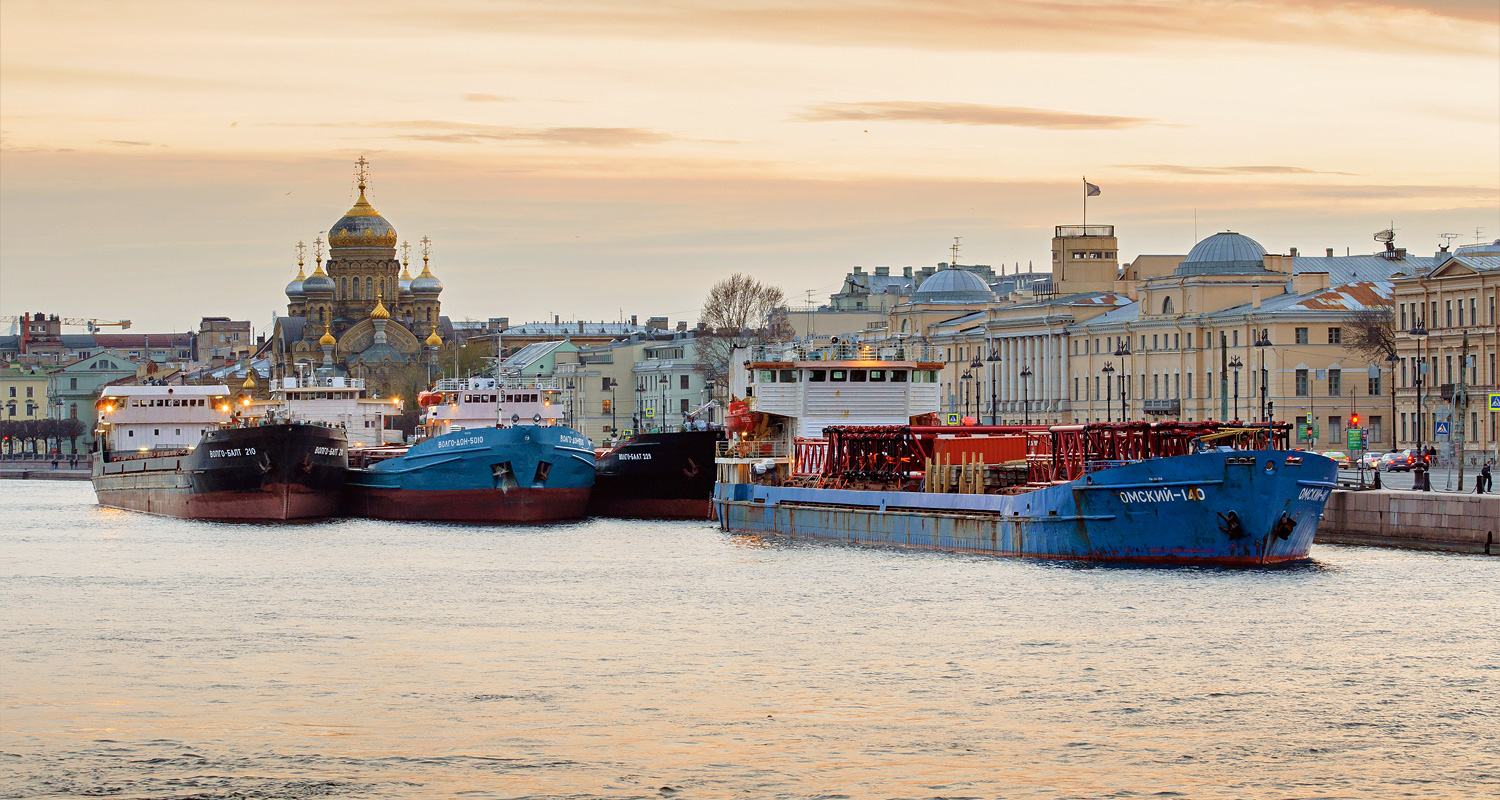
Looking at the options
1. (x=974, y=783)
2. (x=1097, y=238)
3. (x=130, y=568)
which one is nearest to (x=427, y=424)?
(x=130, y=568)

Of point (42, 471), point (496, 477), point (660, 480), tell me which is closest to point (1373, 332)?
point (660, 480)

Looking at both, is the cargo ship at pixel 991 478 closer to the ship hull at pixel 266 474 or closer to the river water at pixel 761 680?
the river water at pixel 761 680

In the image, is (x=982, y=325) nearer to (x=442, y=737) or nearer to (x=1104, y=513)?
(x=1104, y=513)

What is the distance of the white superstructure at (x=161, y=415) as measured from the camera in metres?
95.9

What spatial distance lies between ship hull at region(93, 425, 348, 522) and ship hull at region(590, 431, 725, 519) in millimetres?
8778

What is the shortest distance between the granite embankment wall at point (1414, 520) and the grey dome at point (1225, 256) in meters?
69.4

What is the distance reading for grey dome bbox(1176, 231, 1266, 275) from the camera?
408ft

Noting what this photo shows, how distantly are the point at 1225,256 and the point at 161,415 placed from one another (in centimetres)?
5777

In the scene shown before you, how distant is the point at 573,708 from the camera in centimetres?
3123

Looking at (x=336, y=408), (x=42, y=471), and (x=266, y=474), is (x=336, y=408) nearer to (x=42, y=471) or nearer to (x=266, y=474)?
(x=266, y=474)

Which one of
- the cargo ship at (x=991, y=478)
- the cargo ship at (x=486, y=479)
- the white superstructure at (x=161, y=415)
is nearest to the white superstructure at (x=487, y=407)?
the cargo ship at (x=486, y=479)

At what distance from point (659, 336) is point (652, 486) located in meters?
118

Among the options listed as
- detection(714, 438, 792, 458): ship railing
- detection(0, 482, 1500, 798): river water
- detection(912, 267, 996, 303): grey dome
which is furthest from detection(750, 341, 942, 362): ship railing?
detection(912, 267, 996, 303): grey dome

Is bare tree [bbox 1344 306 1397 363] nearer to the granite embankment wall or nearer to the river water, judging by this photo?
the granite embankment wall
